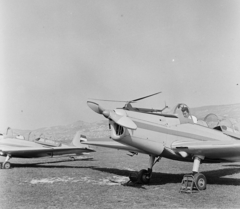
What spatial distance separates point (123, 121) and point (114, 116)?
0.29 meters

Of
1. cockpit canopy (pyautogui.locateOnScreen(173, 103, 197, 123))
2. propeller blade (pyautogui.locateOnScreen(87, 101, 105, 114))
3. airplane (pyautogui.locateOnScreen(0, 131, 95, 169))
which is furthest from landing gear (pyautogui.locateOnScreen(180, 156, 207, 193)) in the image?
airplane (pyautogui.locateOnScreen(0, 131, 95, 169))

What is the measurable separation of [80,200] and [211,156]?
421 cm

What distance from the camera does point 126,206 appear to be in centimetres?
569

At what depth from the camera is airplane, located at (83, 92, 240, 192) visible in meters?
7.40

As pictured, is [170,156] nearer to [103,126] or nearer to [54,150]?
[54,150]

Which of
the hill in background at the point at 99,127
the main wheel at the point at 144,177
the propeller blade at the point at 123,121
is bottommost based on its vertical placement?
the main wheel at the point at 144,177

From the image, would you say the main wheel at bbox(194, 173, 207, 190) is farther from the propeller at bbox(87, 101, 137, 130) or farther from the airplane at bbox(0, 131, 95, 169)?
the airplane at bbox(0, 131, 95, 169)

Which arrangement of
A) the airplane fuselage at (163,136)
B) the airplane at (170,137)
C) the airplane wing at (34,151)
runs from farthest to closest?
the airplane wing at (34,151) → the airplane fuselage at (163,136) → the airplane at (170,137)

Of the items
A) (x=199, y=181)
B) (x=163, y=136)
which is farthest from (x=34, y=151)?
(x=199, y=181)

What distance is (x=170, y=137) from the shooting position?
323 inches

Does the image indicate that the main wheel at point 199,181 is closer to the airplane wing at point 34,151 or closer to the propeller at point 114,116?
the propeller at point 114,116

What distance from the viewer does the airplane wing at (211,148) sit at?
7.41 metres

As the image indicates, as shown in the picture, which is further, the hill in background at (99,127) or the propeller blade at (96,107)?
the hill in background at (99,127)

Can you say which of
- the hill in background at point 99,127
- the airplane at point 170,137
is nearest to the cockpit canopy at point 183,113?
the airplane at point 170,137
